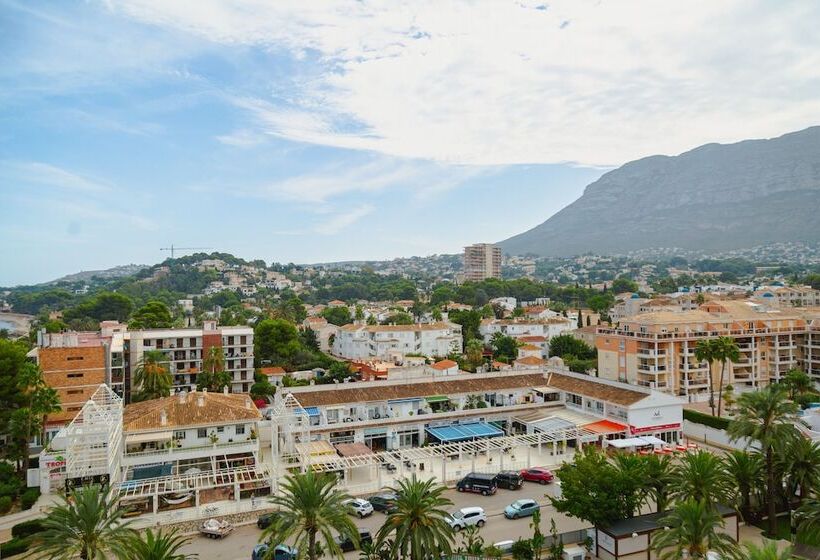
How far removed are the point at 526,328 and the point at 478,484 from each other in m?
59.6

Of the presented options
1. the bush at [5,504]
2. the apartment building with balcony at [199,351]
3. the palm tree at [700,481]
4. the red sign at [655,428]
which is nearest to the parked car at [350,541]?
the palm tree at [700,481]

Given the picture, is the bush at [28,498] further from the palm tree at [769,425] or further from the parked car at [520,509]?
the palm tree at [769,425]

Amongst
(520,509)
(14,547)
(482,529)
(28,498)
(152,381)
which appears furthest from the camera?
(152,381)

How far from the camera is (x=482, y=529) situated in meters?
27.7

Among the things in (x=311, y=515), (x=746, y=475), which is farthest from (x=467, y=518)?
(x=746, y=475)

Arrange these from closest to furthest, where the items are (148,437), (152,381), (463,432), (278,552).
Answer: (278,552) < (148,437) < (463,432) < (152,381)

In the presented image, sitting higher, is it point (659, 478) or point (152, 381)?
point (152, 381)

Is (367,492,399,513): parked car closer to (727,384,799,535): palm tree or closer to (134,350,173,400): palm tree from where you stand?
(727,384,799,535): palm tree

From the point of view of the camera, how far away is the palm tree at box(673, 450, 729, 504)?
24.3 m

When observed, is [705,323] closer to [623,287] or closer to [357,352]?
[357,352]

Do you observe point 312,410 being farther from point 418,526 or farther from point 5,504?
point 418,526

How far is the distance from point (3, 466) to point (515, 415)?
34914mm

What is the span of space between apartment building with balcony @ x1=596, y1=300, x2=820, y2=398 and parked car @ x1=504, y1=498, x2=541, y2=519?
30173 millimetres

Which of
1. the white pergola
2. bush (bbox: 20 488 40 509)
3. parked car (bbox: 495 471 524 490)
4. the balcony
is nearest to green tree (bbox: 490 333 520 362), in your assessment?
parked car (bbox: 495 471 524 490)
